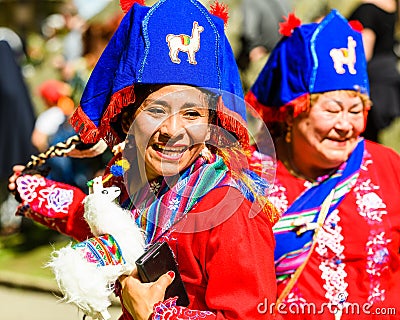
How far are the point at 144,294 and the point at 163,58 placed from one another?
2.19 feet

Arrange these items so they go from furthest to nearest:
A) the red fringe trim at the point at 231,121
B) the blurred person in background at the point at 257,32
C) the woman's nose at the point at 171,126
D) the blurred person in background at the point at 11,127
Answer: the blurred person in background at the point at 11,127 < the blurred person in background at the point at 257,32 < the red fringe trim at the point at 231,121 < the woman's nose at the point at 171,126

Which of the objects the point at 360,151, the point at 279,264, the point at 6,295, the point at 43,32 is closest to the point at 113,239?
the point at 279,264

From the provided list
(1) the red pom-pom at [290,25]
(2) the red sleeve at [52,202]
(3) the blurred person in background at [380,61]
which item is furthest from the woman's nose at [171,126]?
(3) the blurred person in background at [380,61]

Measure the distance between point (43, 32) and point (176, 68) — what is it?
10384mm

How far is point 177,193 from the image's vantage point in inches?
87.0

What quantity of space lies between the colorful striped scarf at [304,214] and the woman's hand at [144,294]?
0.90 meters

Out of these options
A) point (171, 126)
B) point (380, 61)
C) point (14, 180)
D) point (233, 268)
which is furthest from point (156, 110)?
point (380, 61)

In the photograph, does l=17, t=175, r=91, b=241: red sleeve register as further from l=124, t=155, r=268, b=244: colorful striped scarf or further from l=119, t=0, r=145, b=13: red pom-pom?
l=119, t=0, r=145, b=13: red pom-pom

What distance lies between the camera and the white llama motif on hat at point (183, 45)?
2.16m

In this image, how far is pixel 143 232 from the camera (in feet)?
7.36

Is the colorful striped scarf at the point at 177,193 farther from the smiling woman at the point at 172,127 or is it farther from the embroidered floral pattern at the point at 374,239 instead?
the embroidered floral pattern at the point at 374,239

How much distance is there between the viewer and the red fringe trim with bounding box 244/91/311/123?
3.06 metres

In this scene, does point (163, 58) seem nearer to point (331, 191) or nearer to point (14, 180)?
point (14, 180)

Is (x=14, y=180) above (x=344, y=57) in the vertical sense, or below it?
below
